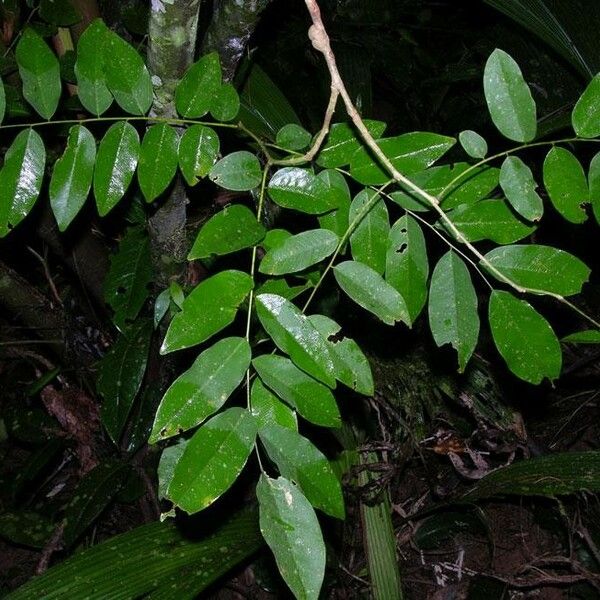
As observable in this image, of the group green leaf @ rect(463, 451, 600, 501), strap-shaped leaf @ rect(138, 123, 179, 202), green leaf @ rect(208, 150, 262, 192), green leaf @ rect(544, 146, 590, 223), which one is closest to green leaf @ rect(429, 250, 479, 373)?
green leaf @ rect(544, 146, 590, 223)

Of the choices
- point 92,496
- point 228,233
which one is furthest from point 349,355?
point 92,496

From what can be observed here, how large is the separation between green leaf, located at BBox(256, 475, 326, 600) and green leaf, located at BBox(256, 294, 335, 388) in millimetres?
111

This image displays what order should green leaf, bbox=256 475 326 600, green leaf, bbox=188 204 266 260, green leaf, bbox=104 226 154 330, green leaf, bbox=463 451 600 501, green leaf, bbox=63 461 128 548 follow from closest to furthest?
green leaf, bbox=256 475 326 600
green leaf, bbox=188 204 266 260
green leaf, bbox=463 451 600 501
green leaf, bbox=104 226 154 330
green leaf, bbox=63 461 128 548

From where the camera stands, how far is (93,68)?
2.55 ft

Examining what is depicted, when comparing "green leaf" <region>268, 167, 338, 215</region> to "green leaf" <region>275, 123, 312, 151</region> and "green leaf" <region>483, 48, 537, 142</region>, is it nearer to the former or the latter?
"green leaf" <region>275, 123, 312, 151</region>

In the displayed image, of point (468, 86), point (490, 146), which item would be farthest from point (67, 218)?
point (468, 86)

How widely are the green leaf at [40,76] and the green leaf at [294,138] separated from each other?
0.28 m

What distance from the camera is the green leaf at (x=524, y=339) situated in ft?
2.24

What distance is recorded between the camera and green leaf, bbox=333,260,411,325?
692 mm

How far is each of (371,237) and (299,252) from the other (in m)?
0.10

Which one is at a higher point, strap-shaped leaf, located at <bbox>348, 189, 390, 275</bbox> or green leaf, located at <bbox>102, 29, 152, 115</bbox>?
green leaf, located at <bbox>102, 29, 152, 115</bbox>

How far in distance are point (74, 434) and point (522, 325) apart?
52.1 inches

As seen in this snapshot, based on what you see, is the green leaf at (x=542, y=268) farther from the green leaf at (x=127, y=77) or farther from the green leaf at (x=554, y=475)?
the green leaf at (x=554, y=475)

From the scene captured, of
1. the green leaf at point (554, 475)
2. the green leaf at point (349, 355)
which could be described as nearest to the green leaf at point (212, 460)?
the green leaf at point (349, 355)
